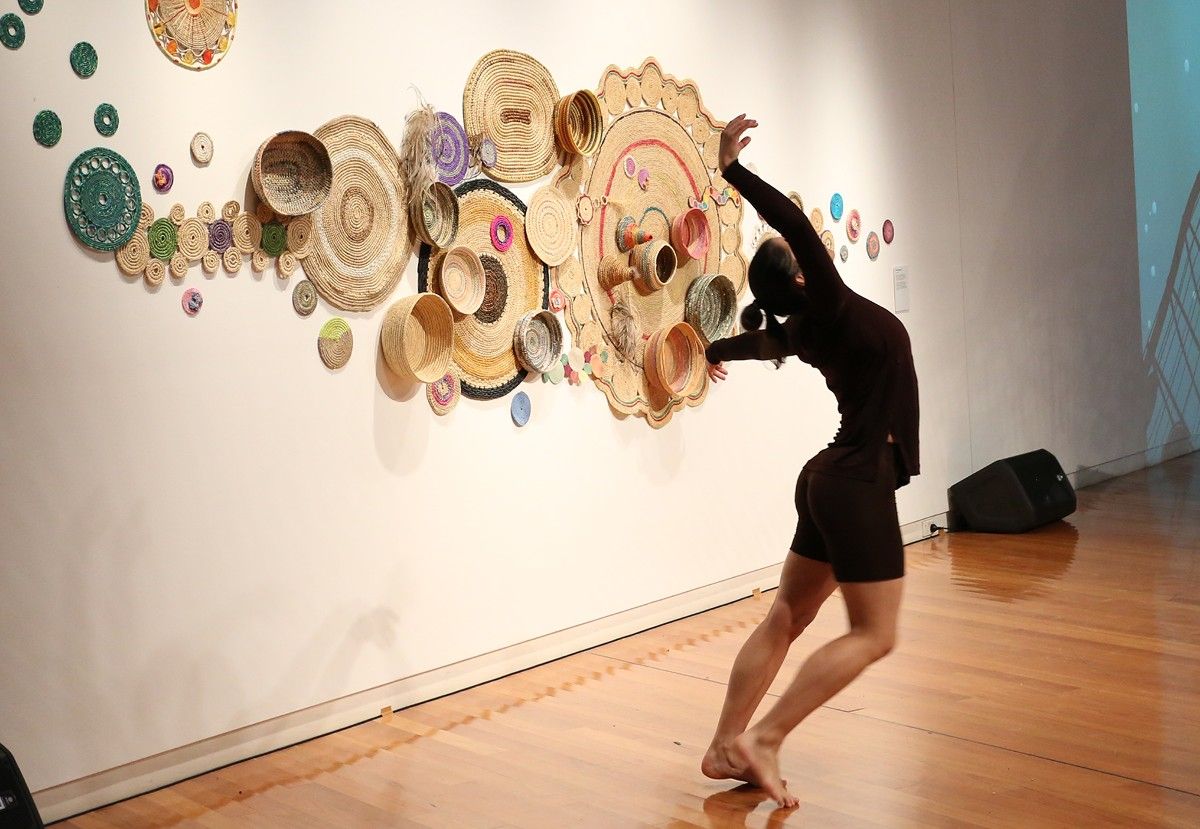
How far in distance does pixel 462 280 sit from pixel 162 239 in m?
0.99

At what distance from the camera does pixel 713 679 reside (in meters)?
3.73

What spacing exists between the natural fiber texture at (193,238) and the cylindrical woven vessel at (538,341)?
110cm

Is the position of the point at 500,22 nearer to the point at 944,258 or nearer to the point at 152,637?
the point at 152,637

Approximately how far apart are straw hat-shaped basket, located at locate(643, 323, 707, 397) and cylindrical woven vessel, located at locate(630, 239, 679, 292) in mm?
195

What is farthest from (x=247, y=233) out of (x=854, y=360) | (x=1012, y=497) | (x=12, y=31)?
(x=1012, y=497)

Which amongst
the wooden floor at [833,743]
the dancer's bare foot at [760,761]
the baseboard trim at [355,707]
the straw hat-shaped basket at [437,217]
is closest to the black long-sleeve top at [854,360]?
the dancer's bare foot at [760,761]

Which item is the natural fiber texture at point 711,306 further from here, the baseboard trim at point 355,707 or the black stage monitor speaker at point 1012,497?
the black stage monitor speaker at point 1012,497

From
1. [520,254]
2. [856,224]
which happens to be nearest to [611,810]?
[520,254]

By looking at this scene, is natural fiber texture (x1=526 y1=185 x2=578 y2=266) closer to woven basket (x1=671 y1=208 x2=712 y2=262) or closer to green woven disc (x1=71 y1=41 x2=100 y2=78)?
woven basket (x1=671 y1=208 x2=712 y2=262)

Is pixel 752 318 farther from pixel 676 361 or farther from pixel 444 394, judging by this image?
pixel 676 361

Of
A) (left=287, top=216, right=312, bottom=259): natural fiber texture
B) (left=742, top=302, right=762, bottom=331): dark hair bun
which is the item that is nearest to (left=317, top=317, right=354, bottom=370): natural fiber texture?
(left=287, top=216, right=312, bottom=259): natural fiber texture

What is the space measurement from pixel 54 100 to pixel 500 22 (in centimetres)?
151

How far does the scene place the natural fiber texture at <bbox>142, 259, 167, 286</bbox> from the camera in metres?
3.01

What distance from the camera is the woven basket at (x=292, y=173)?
3188 mm
